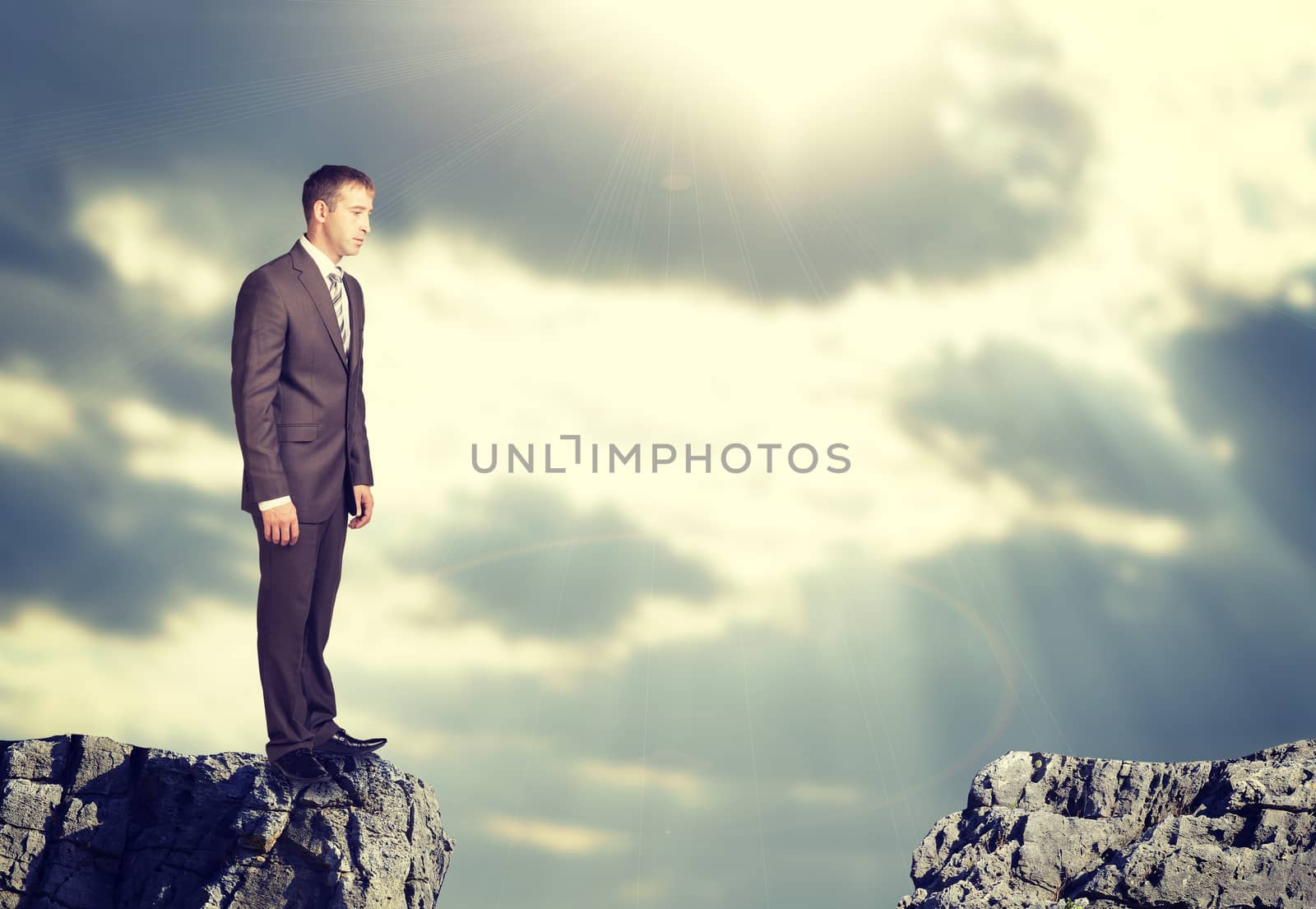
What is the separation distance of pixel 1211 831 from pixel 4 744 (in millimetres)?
9429

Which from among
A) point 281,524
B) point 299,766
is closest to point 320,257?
point 281,524

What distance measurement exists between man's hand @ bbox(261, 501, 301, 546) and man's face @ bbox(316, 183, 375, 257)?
1.97m

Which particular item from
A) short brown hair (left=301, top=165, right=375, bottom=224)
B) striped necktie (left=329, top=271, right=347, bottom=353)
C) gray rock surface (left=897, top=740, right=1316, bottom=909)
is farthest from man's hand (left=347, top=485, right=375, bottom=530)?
gray rock surface (left=897, top=740, right=1316, bottom=909)

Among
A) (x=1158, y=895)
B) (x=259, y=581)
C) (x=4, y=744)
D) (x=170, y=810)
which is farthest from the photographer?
(x=4, y=744)

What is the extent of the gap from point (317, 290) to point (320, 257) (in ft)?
0.95

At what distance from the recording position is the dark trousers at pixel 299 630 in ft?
29.2

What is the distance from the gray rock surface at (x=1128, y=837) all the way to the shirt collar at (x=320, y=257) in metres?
6.37

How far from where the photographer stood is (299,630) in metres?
8.95

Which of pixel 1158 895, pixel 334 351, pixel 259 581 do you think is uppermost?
pixel 334 351

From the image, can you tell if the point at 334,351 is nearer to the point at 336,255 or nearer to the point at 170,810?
the point at 336,255

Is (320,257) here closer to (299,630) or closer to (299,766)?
(299,630)

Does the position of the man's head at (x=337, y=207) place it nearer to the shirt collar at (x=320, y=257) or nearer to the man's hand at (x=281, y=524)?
the shirt collar at (x=320, y=257)

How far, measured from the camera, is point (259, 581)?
898 cm

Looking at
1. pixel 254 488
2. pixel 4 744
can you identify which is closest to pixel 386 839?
pixel 254 488
